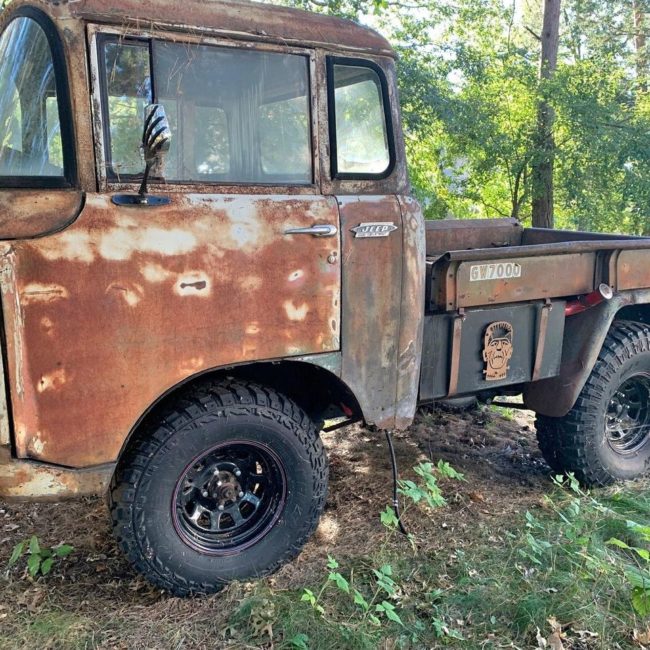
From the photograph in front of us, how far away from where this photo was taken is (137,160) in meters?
2.61

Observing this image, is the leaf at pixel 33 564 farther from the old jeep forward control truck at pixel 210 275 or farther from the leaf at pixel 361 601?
the leaf at pixel 361 601

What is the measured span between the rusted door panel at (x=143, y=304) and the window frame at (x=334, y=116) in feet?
0.64

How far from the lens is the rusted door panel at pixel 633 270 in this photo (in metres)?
3.86

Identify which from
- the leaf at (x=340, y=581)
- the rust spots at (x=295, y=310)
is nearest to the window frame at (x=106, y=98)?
the rust spots at (x=295, y=310)

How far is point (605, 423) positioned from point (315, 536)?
1951mm

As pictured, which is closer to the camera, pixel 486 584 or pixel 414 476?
pixel 486 584

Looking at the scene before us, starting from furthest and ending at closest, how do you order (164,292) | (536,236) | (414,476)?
(536,236) → (414,476) → (164,292)

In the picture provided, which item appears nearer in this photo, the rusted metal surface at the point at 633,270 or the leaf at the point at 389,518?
the leaf at the point at 389,518

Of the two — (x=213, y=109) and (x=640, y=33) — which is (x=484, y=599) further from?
(x=640, y=33)

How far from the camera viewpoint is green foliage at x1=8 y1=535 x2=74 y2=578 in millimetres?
3039

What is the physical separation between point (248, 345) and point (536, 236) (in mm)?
2956

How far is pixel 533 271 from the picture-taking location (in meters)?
3.57

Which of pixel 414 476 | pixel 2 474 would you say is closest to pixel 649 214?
pixel 414 476

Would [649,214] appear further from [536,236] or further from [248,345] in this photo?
[248,345]
